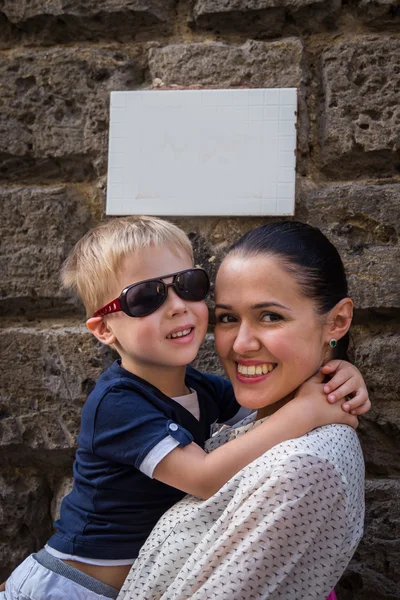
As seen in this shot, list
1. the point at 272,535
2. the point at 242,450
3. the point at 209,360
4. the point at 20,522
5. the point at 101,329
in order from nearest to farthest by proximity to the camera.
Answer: the point at 272,535
the point at 242,450
the point at 101,329
the point at 209,360
the point at 20,522

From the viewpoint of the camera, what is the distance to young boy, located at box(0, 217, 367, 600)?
63.7 inches

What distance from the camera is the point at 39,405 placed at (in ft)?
7.92

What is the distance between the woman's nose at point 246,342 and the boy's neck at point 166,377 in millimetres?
277

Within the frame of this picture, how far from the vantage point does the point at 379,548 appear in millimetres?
2197

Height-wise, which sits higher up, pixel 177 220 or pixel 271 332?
pixel 177 220

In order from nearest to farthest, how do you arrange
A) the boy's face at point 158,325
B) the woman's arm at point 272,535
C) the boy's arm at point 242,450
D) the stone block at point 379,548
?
the woman's arm at point 272,535, the boy's arm at point 242,450, the boy's face at point 158,325, the stone block at point 379,548

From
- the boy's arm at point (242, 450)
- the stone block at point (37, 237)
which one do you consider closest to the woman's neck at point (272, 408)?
the boy's arm at point (242, 450)

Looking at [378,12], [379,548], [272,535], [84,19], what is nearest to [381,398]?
[379,548]

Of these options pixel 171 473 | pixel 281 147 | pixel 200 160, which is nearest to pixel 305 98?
pixel 281 147

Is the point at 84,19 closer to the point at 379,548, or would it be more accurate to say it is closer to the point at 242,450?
the point at 242,450

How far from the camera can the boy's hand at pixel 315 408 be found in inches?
62.6

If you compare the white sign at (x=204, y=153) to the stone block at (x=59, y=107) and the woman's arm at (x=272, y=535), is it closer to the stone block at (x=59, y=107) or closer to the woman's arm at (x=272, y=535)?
the stone block at (x=59, y=107)

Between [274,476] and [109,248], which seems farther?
[109,248]

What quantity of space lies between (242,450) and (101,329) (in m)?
0.56
